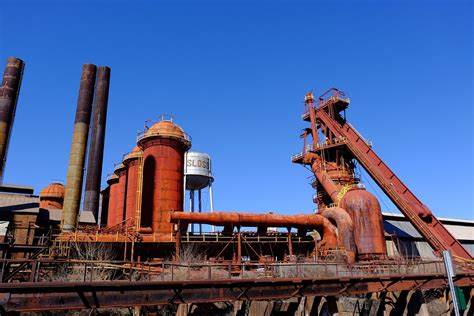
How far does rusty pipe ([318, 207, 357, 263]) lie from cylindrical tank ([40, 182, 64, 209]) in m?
27.1

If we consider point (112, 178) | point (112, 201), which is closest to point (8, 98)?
point (112, 178)

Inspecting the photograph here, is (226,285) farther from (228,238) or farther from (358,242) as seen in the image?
(358,242)

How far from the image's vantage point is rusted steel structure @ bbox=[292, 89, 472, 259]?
27.1 meters

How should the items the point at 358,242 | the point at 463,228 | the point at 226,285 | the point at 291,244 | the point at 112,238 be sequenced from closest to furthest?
the point at 226,285
the point at 112,238
the point at 358,242
the point at 291,244
the point at 463,228

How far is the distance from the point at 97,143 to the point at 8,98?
8.85 metres

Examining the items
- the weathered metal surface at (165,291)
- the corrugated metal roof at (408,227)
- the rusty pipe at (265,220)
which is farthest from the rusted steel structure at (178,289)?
the corrugated metal roof at (408,227)

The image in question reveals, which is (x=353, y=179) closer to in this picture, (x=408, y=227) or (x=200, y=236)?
(x=408, y=227)

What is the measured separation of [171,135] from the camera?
30047 mm

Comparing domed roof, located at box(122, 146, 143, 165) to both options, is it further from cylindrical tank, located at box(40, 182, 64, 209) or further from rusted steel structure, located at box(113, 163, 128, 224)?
cylindrical tank, located at box(40, 182, 64, 209)

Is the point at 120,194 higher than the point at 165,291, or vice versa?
the point at 120,194

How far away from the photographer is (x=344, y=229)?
26703 millimetres

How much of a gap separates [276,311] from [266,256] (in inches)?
501

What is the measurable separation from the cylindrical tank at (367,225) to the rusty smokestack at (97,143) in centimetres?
2448

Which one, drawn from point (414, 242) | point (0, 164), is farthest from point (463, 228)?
point (0, 164)
